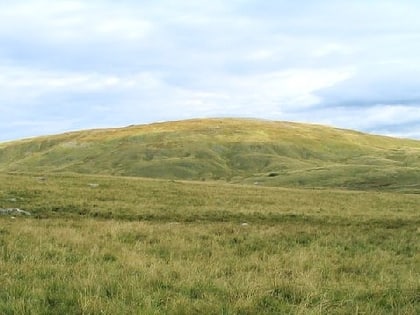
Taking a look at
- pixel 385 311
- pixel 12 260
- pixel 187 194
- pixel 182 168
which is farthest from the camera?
pixel 182 168

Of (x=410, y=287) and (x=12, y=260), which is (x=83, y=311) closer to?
(x=12, y=260)

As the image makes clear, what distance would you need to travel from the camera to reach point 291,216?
29.0 m

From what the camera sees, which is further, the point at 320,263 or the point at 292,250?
the point at 292,250

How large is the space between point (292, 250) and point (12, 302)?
9354 millimetres

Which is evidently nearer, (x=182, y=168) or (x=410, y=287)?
(x=410, y=287)

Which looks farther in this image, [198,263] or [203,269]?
[198,263]

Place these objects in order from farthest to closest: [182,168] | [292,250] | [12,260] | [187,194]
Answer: [182,168], [187,194], [292,250], [12,260]

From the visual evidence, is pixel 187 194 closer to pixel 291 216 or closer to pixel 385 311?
pixel 291 216

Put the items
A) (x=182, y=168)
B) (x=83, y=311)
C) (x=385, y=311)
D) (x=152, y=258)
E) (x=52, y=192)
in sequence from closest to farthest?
(x=83, y=311), (x=385, y=311), (x=152, y=258), (x=52, y=192), (x=182, y=168)

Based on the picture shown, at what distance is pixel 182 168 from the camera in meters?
167

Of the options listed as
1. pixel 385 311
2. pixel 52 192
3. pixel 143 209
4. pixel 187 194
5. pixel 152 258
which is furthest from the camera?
pixel 187 194

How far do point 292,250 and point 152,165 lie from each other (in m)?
156

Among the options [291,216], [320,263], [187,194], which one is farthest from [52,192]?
[320,263]

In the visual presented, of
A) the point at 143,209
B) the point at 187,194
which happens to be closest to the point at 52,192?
the point at 143,209
